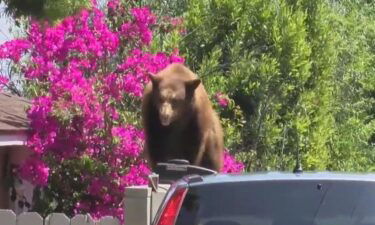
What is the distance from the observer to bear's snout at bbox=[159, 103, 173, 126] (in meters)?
10.6

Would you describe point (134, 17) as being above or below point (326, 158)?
above

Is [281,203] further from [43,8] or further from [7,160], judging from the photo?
[7,160]

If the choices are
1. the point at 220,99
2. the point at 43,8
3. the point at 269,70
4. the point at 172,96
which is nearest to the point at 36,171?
the point at 172,96

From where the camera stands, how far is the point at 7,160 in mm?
15383

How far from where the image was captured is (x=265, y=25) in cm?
1830

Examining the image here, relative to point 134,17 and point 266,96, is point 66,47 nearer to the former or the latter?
point 134,17

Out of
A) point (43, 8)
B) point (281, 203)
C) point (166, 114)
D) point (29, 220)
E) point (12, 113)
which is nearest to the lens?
point (281, 203)

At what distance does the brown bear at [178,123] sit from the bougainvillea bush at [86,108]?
1686mm

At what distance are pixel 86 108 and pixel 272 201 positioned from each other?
23.9 ft

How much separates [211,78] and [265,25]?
1.98 metres

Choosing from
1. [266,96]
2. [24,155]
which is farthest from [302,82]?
[24,155]

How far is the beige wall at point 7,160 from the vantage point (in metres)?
15.1

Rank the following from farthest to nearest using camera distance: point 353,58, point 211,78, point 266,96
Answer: point 353,58, point 266,96, point 211,78

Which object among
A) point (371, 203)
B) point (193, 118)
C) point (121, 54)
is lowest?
point (371, 203)
